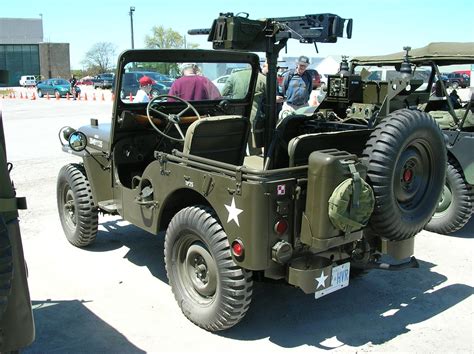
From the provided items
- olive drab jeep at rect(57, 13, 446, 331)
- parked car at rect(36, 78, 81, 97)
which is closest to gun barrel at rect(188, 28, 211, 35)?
olive drab jeep at rect(57, 13, 446, 331)

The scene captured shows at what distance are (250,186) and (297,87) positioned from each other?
526 cm

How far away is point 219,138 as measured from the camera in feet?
13.8

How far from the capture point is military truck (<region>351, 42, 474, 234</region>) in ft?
18.0

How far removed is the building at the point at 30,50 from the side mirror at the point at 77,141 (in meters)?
61.6

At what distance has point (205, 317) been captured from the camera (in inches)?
138

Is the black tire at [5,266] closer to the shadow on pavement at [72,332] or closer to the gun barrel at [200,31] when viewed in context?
the shadow on pavement at [72,332]

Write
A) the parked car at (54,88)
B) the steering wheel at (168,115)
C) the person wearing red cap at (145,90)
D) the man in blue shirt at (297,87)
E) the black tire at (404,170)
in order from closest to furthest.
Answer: the black tire at (404,170) < the steering wheel at (168,115) < the person wearing red cap at (145,90) < the man in blue shirt at (297,87) < the parked car at (54,88)

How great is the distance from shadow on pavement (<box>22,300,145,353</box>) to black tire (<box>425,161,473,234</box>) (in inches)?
142

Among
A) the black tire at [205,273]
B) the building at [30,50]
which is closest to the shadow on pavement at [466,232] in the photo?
the black tire at [205,273]

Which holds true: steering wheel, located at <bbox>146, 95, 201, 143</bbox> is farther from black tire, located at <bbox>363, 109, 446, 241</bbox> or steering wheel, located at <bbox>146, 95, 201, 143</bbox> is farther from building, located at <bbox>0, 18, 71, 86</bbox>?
building, located at <bbox>0, 18, 71, 86</bbox>

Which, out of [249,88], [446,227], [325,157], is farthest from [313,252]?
[446,227]

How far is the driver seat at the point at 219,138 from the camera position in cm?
397

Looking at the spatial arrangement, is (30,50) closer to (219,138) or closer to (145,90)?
(145,90)

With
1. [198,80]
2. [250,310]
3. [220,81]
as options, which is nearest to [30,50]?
[220,81]
